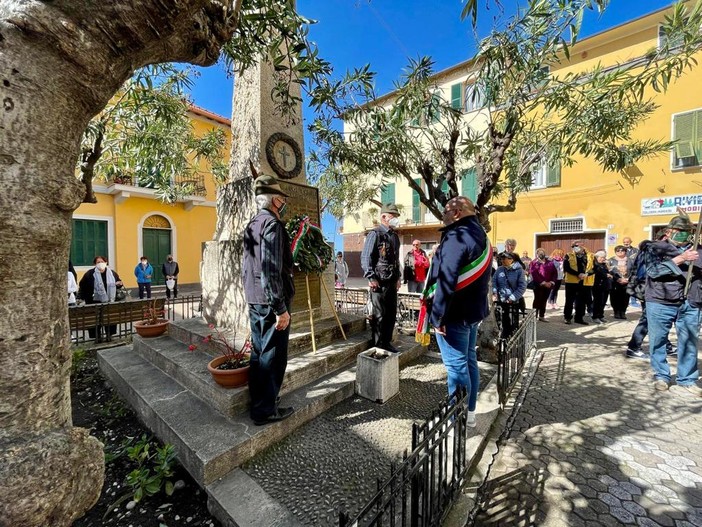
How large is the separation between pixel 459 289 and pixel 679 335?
12.3 ft

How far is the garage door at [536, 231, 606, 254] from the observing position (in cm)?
1420

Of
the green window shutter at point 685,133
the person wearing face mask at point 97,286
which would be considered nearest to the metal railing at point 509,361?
the person wearing face mask at point 97,286

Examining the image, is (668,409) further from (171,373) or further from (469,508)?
(171,373)

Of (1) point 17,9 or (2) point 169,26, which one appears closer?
(1) point 17,9

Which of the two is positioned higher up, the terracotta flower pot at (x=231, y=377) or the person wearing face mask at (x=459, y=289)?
the person wearing face mask at (x=459, y=289)

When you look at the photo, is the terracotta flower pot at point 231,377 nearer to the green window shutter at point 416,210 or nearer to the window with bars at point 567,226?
the window with bars at point 567,226

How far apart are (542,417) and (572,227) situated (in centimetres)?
1460

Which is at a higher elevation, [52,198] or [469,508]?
[52,198]

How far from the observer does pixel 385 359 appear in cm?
346

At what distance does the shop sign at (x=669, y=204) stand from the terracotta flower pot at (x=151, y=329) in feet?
56.4

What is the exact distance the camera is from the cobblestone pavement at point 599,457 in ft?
7.31

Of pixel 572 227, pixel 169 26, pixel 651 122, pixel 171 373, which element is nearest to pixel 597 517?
pixel 169 26

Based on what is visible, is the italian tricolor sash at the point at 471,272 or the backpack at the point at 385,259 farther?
the backpack at the point at 385,259

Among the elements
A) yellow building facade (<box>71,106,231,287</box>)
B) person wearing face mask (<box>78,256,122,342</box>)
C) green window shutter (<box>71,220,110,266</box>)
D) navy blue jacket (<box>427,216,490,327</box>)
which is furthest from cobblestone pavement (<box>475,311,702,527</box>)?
green window shutter (<box>71,220,110,266</box>)
